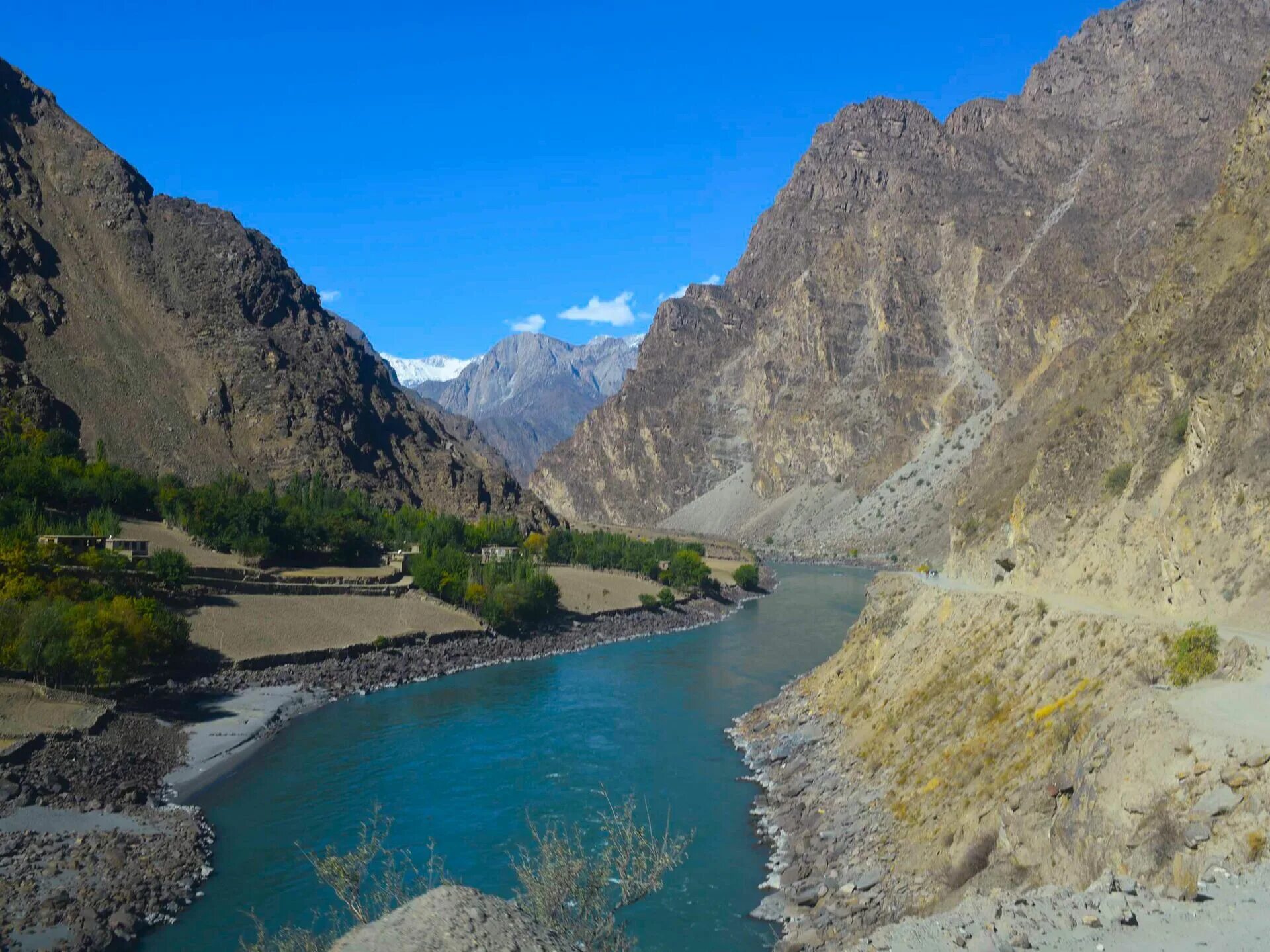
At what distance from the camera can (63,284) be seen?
97.6 meters

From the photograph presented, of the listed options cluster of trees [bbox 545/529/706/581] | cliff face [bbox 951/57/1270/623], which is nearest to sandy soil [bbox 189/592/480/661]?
cluster of trees [bbox 545/529/706/581]

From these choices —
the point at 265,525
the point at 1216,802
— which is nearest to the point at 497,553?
the point at 265,525

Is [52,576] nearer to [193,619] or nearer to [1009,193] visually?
[193,619]

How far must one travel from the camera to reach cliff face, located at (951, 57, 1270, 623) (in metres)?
22.7

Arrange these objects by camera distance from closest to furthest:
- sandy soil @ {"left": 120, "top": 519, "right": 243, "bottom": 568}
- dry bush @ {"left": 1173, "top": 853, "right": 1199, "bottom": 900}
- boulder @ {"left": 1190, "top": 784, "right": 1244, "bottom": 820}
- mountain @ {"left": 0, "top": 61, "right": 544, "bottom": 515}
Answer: dry bush @ {"left": 1173, "top": 853, "right": 1199, "bottom": 900} < boulder @ {"left": 1190, "top": 784, "right": 1244, "bottom": 820} < sandy soil @ {"left": 120, "top": 519, "right": 243, "bottom": 568} < mountain @ {"left": 0, "top": 61, "right": 544, "bottom": 515}

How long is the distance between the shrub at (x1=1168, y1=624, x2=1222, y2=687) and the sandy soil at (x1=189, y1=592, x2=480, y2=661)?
43.2 metres

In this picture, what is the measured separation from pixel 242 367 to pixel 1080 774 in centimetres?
10488

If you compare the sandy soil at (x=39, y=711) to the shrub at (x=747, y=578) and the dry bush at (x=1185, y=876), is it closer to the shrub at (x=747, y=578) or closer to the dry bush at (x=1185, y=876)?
the dry bush at (x=1185, y=876)

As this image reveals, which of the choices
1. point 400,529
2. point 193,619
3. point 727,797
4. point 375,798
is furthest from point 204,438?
point 727,797

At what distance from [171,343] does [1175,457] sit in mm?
101851

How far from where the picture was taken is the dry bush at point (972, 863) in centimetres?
1622

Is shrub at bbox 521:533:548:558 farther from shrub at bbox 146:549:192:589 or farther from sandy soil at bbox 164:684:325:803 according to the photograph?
sandy soil at bbox 164:684:325:803

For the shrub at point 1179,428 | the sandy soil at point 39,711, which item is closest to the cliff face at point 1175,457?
the shrub at point 1179,428

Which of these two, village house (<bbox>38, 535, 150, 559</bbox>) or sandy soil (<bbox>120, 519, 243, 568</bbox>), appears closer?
village house (<bbox>38, 535, 150, 559</bbox>)
